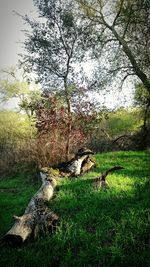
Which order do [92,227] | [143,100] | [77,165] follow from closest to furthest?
1. [92,227]
2. [77,165]
3. [143,100]

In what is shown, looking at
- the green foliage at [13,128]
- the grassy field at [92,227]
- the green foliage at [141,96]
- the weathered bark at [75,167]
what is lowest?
the grassy field at [92,227]

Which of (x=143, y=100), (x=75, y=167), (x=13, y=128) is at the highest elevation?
(x=143, y=100)

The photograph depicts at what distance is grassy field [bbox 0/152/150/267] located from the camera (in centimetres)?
594

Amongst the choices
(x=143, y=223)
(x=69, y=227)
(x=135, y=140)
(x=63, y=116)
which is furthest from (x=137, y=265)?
(x=135, y=140)

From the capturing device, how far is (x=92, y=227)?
7281 millimetres

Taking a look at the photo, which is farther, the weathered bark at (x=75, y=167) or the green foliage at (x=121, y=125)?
the green foliage at (x=121, y=125)

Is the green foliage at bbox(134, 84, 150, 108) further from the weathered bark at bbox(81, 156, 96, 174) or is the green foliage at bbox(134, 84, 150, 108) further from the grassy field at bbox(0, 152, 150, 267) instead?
the grassy field at bbox(0, 152, 150, 267)

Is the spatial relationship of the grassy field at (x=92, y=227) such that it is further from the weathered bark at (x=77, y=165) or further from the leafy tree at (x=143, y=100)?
the leafy tree at (x=143, y=100)

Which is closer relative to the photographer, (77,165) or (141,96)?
(77,165)

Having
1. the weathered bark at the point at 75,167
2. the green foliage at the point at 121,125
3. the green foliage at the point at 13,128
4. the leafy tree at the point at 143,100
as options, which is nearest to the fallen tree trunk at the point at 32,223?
the weathered bark at the point at 75,167

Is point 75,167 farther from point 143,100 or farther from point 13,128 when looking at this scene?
point 13,128

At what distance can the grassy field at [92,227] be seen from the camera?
19.5 feet

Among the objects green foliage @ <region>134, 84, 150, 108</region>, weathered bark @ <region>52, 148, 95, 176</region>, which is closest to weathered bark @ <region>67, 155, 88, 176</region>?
weathered bark @ <region>52, 148, 95, 176</region>

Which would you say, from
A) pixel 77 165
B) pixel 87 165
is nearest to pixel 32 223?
pixel 77 165
